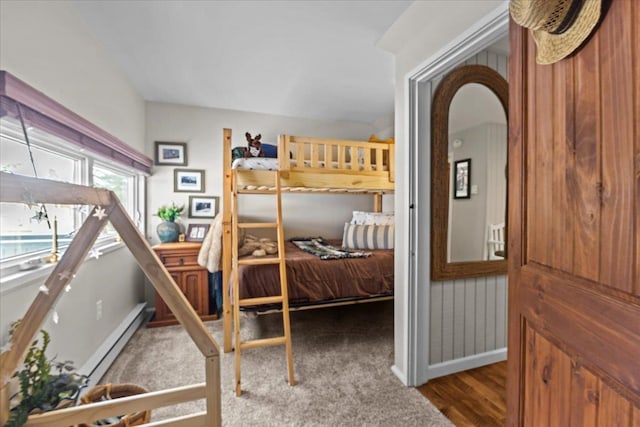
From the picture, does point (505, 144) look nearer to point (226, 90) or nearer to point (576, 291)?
point (576, 291)

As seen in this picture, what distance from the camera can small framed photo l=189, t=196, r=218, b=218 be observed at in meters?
3.29

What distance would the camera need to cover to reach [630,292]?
519 millimetres

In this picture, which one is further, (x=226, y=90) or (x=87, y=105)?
(x=226, y=90)

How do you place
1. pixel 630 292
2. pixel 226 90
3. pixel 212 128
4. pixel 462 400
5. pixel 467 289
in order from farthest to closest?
pixel 212 128 → pixel 226 90 → pixel 467 289 → pixel 462 400 → pixel 630 292

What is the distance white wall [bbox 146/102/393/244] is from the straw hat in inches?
124

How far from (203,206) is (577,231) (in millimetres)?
3368

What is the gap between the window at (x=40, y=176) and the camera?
4.29 feet

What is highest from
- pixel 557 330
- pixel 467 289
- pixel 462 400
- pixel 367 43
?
pixel 367 43

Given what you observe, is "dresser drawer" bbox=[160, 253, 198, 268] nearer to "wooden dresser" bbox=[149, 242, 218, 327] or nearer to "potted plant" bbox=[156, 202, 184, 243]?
"wooden dresser" bbox=[149, 242, 218, 327]

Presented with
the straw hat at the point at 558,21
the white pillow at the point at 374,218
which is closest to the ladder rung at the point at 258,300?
the white pillow at the point at 374,218

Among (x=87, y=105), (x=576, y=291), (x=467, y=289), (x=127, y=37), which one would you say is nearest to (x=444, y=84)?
(x=467, y=289)

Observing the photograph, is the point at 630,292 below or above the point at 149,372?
above

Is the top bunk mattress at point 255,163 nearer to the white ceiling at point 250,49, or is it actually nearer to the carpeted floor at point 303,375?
the white ceiling at point 250,49

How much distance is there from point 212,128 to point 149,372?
261 cm
